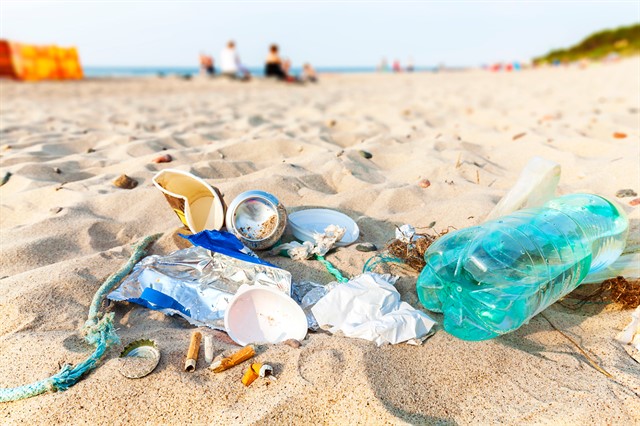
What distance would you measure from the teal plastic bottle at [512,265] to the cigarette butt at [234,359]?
0.69 meters

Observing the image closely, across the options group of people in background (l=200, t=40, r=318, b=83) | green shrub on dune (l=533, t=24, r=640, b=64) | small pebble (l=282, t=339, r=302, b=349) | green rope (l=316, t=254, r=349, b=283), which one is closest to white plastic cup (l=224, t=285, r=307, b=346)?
small pebble (l=282, t=339, r=302, b=349)

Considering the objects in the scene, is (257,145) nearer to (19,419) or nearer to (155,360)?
(155,360)

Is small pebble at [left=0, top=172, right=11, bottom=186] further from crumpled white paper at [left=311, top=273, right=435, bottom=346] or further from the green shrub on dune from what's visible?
the green shrub on dune

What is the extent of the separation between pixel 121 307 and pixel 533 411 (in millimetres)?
1476

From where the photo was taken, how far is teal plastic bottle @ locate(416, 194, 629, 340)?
5.44 feet

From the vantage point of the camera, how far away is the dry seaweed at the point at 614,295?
1.80 metres

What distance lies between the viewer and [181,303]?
71.7 inches

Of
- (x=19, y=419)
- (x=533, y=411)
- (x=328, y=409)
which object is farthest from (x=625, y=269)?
(x=19, y=419)

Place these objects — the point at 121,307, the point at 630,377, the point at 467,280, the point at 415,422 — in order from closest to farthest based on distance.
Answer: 1. the point at 415,422
2. the point at 630,377
3. the point at 467,280
4. the point at 121,307

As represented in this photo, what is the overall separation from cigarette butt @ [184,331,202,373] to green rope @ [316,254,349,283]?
2.17ft

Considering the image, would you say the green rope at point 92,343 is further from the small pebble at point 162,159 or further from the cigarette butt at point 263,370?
the small pebble at point 162,159

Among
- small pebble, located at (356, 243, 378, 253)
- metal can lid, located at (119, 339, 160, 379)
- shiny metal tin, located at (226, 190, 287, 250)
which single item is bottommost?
small pebble, located at (356, 243, 378, 253)

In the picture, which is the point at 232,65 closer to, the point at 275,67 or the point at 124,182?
the point at 275,67

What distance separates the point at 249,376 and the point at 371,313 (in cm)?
51
